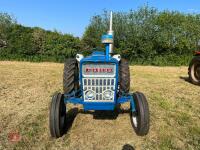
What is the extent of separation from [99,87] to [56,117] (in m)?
0.97

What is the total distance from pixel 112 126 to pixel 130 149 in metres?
1.02

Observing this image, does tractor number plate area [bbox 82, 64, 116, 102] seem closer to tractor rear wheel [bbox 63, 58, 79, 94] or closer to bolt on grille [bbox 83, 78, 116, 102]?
bolt on grille [bbox 83, 78, 116, 102]

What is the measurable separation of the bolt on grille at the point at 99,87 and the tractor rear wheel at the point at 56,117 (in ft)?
1.65

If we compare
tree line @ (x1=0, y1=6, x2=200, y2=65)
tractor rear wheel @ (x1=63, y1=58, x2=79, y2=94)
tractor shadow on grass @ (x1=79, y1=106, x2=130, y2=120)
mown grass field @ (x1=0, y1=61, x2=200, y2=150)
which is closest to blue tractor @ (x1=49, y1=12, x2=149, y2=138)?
tractor rear wheel @ (x1=63, y1=58, x2=79, y2=94)

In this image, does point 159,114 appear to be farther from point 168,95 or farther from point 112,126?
point 168,95

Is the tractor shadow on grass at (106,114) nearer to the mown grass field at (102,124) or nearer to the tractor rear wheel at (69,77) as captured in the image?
the mown grass field at (102,124)

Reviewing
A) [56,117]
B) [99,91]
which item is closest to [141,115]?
[99,91]

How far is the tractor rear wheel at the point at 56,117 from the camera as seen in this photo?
245 inches

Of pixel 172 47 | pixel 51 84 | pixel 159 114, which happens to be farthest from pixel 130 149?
pixel 172 47

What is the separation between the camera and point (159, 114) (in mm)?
7789

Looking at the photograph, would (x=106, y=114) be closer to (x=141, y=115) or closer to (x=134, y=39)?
(x=141, y=115)

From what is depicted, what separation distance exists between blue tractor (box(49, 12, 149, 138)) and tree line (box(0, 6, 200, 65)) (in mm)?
16374

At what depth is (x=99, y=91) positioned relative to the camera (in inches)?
259

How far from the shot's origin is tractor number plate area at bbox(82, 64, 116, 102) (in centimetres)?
644
